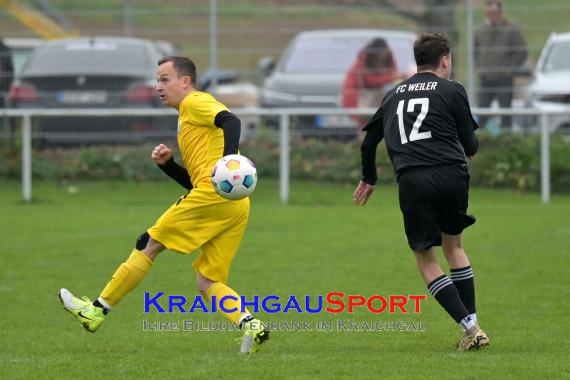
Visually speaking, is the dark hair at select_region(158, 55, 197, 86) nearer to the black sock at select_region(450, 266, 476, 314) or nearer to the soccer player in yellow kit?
the soccer player in yellow kit

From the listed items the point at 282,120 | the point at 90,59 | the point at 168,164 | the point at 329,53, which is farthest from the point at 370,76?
the point at 168,164

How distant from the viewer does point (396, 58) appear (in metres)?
17.8

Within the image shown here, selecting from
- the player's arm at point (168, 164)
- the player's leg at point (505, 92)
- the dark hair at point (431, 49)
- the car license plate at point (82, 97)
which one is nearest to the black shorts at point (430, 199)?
the dark hair at point (431, 49)

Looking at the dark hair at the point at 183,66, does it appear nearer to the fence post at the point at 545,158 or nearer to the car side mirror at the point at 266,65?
the fence post at the point at 545,158

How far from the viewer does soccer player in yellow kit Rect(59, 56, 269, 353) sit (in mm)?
7023

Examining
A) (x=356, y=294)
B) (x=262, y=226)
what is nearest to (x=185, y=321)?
(x=356, y=294)

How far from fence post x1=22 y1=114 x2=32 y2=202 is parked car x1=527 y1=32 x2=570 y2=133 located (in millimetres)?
7103

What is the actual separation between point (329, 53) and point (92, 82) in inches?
141

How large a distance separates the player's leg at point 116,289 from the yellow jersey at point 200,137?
472 mm

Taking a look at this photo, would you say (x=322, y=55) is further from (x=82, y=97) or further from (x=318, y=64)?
(x=82, y=97)

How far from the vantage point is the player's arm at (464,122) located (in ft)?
22.6

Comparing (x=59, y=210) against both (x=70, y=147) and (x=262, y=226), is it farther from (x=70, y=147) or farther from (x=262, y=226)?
(x=262, y=226)

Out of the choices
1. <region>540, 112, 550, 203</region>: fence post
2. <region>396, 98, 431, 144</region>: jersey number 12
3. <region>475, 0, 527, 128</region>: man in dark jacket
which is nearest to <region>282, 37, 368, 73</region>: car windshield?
<region>475, 0, 527, 128</region>: man in dark jacket

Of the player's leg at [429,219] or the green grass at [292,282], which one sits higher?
the player's leg at [429,219]
